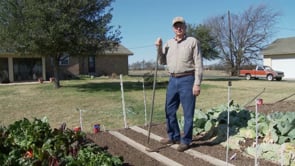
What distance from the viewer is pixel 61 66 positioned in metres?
32.6

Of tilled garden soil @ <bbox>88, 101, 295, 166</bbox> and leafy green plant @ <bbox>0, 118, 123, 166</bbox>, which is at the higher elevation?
leafy green plant @ <bbox>0, 118, 123, 166</bbox>

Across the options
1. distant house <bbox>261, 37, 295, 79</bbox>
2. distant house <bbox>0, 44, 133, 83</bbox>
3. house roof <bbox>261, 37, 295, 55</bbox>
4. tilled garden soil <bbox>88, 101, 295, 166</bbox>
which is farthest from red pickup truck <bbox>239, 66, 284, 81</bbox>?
tilled garden soil <bbox>88, 101, 295, 166</bbox>

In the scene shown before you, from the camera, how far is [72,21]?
1789 centimetres

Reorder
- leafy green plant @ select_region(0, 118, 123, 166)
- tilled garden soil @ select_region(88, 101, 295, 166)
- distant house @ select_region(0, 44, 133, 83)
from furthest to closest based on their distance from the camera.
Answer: distant house @ select_region(0, 44, 133, 83) < tilled garden soil @ select_region(88, 101, 295, 166) < leafy green plant @ select_region(0, 118, 123, 166)

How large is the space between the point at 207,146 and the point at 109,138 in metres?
1.58

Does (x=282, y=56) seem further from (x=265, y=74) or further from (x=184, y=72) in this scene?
(x=184, y=72)

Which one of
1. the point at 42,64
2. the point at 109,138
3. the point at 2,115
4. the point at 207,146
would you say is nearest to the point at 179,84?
the point at 207,146

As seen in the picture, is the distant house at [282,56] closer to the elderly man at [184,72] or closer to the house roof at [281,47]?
the house roof at [281,47]

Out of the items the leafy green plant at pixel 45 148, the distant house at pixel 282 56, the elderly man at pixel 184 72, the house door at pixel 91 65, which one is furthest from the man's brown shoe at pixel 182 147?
the distant house at pixel 282 56

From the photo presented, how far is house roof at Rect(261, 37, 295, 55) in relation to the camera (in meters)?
36.9

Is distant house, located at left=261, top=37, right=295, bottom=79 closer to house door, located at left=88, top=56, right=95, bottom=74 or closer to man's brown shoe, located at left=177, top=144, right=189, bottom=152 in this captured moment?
house door, located at left=88, top=56, right=95, bottom=74

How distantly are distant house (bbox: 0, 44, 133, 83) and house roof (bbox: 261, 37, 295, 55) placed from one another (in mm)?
15941

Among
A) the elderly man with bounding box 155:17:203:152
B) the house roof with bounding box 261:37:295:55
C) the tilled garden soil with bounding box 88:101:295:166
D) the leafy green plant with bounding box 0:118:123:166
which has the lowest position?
the tilled garden soil with bounding box 88:101:295:166

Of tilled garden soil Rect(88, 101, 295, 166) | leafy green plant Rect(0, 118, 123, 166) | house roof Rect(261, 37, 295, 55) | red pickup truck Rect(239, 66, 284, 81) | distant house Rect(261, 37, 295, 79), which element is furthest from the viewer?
house roof Rect(261, 37, 295, 55)
